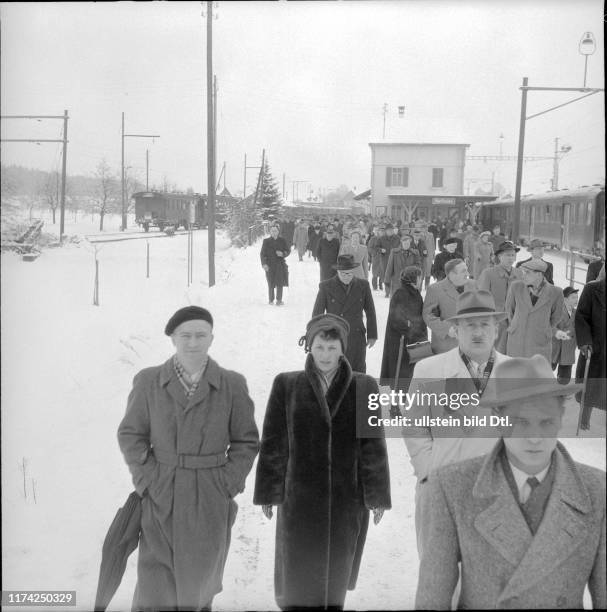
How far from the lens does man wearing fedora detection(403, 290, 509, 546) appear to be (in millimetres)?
3066

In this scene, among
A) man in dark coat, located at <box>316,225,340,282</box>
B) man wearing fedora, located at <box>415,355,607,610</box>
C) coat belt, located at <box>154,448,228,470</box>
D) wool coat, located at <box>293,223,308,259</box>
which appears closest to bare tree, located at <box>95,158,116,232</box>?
coat belt, located at <box>154,448,228,470</box>

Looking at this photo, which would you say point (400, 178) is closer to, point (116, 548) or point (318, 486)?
point (318, 486)

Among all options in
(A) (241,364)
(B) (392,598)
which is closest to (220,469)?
(B) (392,598)

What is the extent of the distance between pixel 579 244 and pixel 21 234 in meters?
18.0

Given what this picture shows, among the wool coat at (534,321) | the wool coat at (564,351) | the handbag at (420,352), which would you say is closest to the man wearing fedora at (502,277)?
the wool coat at (564,351)

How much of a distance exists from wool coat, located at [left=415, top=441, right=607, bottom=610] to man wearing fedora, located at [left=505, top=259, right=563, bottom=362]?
393 cm

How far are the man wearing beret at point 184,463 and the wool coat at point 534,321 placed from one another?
344cm

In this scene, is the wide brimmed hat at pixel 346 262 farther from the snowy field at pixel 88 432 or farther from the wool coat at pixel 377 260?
the wool coat at pixel 377 260

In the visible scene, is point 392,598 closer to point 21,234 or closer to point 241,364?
point 21,234

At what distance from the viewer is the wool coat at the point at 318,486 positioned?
314 cm

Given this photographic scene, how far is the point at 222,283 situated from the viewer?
30.8ft

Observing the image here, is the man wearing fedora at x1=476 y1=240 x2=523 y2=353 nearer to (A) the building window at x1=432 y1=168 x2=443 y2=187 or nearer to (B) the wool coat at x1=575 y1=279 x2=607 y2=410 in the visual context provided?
(B) the wool coat at x1=575 y1=279 x2=607 y2=410

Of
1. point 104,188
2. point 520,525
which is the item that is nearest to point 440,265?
point 104,188

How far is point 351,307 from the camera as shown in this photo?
19.9 ft
